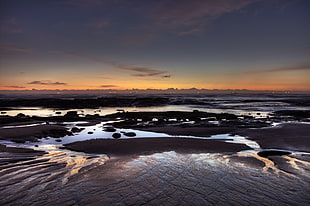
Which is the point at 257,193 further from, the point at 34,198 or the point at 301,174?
the point at 34,198

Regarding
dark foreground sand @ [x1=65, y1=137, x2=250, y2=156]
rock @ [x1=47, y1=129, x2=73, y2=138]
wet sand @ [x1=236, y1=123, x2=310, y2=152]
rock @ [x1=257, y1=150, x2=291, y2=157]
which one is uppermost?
rock @ [x1=47, y1=129, x2=73, y2=138]

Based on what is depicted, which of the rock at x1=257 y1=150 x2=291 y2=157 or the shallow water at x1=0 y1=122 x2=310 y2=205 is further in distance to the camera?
the rock at x1=257 y1=150 x2=291 y2=157

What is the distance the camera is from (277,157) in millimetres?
9188

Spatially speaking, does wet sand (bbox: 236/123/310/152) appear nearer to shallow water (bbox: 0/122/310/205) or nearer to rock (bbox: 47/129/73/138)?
shallow water (bbox: 0/122/310/205)

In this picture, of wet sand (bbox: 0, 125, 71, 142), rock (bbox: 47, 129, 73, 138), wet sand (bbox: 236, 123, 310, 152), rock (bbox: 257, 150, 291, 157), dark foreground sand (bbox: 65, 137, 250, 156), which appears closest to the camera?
rock (bbox: 257, 150, 291, 157)

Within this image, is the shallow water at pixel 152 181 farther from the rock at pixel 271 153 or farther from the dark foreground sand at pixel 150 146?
the dark foreground sand at pixel 150 146

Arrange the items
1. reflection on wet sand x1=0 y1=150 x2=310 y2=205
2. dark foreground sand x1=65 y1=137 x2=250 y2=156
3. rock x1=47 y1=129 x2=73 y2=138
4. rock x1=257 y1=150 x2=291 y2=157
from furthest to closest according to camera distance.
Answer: rock x1=47 y1=129 x2=73 y2=138 < dark foreground sand x1=65 y1=137 x2=250 y2=156 < rock x1=257 y1=150 x2=291 y2=157 < reflection on wet sand x1=0 y1=150 x2=310 y2=205

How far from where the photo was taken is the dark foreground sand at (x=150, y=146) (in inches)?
404

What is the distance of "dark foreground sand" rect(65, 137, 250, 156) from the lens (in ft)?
33.6

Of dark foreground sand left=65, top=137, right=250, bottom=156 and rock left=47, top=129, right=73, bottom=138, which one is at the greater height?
rock left=47, top=129, right=73, bottom=138

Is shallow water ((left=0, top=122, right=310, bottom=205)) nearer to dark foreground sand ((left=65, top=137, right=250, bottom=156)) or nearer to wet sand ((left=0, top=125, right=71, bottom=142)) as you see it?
dark foreground sand ((left=65, top=137, right=250, bottom=156))

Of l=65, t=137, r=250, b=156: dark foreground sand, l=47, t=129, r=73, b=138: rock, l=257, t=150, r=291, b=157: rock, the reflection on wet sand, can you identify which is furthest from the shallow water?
l=47, t=129, r=73, b=138: rock

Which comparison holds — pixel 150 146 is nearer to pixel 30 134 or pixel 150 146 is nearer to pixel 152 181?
pixel 152 181

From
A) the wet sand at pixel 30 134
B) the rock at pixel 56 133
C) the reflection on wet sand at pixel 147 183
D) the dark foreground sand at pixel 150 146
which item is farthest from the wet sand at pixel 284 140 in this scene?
the wet sand at pixel 30 134
